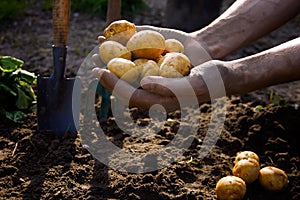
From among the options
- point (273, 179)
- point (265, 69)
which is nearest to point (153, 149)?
point (273, 179)

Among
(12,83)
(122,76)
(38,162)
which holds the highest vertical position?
(122,76)

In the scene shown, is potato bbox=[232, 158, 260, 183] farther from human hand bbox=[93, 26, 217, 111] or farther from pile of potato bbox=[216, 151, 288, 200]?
human hand bbox=[93, 26, 217, 111]

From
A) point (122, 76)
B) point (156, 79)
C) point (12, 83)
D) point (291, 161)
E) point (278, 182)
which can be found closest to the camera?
point (156, 79)

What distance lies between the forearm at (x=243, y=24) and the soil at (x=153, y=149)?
Answer: 578 mm

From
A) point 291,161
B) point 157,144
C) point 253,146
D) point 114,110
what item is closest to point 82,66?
point 114,110

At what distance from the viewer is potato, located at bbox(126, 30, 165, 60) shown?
7.34 feet

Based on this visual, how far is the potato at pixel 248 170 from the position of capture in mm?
2414

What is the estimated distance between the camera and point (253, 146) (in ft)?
9.35

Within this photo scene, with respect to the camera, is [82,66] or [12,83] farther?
[82,66]

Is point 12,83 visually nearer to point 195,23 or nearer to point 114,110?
point 114,110

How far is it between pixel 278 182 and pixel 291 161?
0.31m

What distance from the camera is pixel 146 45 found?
224 cm

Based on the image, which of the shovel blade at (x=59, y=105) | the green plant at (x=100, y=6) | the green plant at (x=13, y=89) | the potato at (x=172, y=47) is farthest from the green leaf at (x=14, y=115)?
the green plant at (x=100, y=6)

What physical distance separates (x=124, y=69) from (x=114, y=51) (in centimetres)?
19
